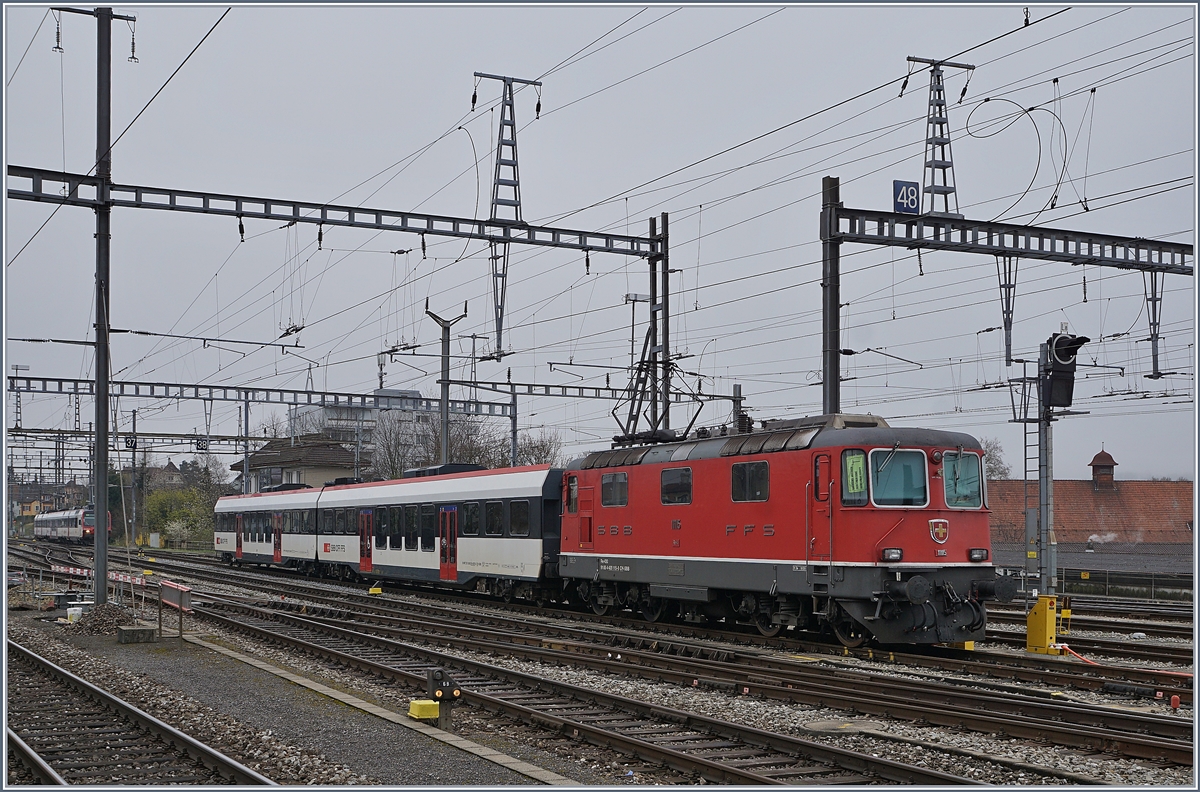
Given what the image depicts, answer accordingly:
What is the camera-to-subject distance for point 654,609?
2191 cm

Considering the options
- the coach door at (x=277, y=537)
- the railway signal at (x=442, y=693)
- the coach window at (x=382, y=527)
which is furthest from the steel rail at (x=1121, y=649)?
the coach door at (x=277, y=537)

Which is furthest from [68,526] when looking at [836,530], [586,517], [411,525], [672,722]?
[672,722]

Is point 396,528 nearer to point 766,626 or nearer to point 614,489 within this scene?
point 614,489

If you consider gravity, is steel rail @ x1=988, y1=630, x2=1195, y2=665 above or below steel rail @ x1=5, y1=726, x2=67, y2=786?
below

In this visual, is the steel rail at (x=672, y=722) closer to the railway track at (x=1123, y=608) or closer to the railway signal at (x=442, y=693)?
the railway signal at (x=442, y=693)

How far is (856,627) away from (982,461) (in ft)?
10.4

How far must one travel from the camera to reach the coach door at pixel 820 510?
16562 millimetres

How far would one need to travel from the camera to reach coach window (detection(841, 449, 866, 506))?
16.3 meters

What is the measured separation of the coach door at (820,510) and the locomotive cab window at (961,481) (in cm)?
176

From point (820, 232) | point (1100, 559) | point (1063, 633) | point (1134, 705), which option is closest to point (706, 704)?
point (1134, 705)

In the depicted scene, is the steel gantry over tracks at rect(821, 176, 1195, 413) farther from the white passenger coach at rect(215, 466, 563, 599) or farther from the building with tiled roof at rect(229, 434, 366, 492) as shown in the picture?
the building with tiled roof at rect(229, 434, 366, 492)

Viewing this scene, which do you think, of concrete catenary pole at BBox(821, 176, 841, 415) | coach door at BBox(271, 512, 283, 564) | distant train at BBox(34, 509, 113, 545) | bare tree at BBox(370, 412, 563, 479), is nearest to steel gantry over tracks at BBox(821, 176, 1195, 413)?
concrete catenary pole at BBox(821, 176, 841, 415)

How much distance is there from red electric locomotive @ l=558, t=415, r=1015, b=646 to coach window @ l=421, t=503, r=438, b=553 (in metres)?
11.3

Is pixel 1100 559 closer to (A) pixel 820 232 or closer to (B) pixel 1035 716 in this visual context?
(A) pixel 820 232
